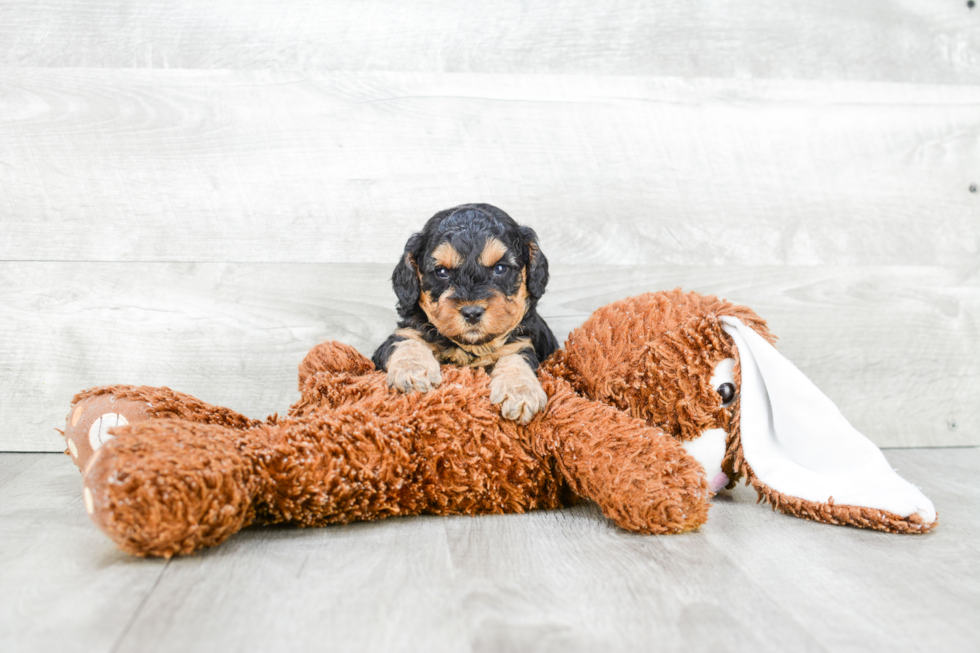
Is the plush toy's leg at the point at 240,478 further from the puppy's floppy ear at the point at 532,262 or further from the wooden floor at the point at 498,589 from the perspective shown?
the puppy's floppy ear at the point at 532,262

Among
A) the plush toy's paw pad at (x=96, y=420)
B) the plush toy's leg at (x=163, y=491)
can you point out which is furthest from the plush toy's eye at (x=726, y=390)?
the plush toy's paw pad at (x=96, y=420)

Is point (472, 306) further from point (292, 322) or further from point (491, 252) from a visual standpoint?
point (292, 322)

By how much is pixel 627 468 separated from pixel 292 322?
57.9 inches

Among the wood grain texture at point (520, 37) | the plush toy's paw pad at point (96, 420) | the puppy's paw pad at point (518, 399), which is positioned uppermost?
the wood grain texture at point (520, 37)

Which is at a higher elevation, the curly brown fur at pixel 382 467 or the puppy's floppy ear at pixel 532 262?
the puppy's floppy ear at pixel 532 262

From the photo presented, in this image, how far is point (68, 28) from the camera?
2512 millimetres

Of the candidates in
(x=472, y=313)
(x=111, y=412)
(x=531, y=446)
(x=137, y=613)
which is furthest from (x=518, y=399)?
(x=111, y=412)

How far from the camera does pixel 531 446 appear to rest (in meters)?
1.80

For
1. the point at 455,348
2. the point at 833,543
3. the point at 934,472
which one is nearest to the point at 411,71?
the point at 455,348

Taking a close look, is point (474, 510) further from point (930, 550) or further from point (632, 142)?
point (632, 142)

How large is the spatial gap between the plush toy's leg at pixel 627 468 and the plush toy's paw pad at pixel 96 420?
1.03 metres

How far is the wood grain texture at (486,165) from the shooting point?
2518 mm

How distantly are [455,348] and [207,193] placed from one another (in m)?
1.14

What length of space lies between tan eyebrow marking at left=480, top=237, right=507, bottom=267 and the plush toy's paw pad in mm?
967
